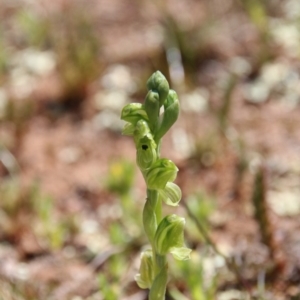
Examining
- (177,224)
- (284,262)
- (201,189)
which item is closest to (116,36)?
(201,189)

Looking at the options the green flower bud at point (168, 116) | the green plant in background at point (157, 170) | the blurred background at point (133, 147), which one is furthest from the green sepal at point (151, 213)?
the blurred background at point (133, 147)

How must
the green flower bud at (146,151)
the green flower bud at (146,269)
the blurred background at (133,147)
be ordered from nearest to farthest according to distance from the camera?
the green flower bud at (146,151) → the green flower bud at (146,269) → the blurred background at (133,147)

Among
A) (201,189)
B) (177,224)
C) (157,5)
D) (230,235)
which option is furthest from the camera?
(157,5)

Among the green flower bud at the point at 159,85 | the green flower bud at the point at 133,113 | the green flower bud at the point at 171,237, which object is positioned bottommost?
the green flower bud at the point at 171,237

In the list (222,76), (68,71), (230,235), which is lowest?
(230,235)

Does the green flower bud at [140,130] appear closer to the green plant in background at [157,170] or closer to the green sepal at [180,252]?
the green plant in background at [157,170]

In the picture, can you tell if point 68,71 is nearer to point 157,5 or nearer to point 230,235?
point 157,5

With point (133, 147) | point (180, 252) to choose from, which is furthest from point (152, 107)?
point (133, 147)
